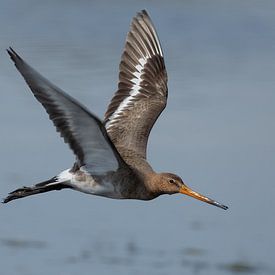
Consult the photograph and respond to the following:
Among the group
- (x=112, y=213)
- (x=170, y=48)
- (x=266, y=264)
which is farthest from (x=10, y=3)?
(x=266, y=264)

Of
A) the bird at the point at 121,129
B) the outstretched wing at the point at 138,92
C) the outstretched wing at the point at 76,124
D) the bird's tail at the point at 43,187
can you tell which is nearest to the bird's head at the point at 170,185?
the bird at the point at 121,129

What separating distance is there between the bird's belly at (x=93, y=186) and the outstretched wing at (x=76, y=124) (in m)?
0.08

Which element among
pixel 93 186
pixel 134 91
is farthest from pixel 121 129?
pixel 93 186

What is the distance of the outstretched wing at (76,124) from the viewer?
35.8 ft

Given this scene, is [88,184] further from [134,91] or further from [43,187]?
[134,91]

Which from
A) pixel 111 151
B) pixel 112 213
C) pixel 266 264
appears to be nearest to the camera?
pixel 111 151

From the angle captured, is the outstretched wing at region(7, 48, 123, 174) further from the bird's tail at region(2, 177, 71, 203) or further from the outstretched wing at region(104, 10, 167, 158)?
the outstretched wing at region(104, 10, 167, 158)

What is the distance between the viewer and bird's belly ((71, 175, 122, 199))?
12.2 m

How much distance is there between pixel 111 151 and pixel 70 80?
564 centimetres

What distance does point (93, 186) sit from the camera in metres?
12.2

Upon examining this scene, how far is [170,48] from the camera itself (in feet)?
62.4

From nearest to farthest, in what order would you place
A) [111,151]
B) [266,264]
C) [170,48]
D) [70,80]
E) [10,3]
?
[111,151] < [266,264] < [70,80] < [170,48] < [10,3]

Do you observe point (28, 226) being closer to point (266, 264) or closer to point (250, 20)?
point (266, 264)

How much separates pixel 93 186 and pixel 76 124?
950 millimetres
